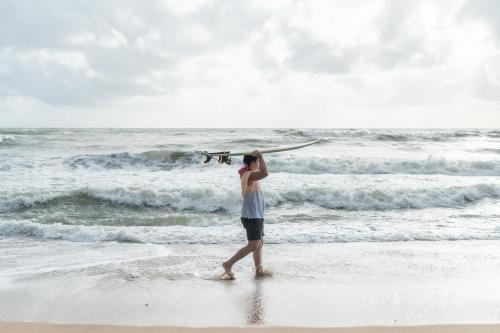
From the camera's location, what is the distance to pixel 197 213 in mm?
12039

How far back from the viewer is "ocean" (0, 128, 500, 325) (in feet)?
22.7

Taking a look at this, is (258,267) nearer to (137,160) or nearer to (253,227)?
(253,227)

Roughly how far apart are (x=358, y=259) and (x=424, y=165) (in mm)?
15364

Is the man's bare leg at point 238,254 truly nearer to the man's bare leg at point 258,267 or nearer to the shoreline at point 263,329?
the man's bare leg at point 258,267

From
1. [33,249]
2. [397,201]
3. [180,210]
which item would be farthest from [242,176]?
[397,201]

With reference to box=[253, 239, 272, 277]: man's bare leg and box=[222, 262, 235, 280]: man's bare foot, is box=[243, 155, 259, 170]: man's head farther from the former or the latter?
box=[222, 262, 235, 280]: man's bare foot

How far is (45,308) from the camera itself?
491 cm

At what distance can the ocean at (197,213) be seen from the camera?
6930 mm

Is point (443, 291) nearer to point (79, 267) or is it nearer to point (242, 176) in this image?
point (242, 176)

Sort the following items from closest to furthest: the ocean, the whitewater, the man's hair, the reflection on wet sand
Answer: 1. the reflection on wet sand
2. the man's hair
3. the ocean
4. the whitewater

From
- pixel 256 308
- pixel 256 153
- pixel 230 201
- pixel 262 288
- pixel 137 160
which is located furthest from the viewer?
pixel 137 160

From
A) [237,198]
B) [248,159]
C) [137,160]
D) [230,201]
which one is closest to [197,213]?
[230,201]

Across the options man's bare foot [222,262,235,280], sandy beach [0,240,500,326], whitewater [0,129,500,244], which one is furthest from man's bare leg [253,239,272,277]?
whitewater [0,129,500,244]

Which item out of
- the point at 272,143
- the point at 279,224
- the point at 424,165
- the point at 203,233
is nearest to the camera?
the point at 203,233
